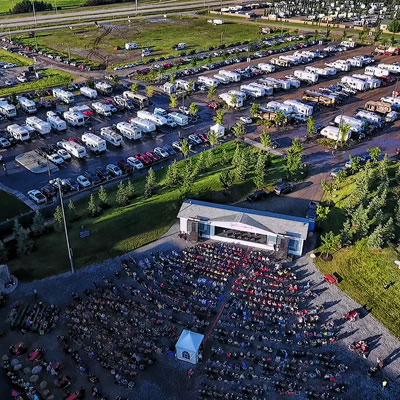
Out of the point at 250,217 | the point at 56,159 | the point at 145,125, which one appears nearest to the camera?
the point at 250,217

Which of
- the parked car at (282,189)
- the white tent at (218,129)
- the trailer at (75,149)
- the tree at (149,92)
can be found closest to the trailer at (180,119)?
the white tent at (218,129)

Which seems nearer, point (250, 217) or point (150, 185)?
point (250, 217)

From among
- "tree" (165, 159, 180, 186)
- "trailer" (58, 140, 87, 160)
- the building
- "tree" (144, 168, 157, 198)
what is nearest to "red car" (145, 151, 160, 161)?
"tree" (165, 159, 180, 186)

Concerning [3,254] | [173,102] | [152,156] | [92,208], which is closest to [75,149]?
[152,156]

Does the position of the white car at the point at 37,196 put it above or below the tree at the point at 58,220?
below

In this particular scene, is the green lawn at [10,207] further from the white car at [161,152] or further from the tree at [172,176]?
the white car at [161,152]

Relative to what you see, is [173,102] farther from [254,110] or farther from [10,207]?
[10,207]
